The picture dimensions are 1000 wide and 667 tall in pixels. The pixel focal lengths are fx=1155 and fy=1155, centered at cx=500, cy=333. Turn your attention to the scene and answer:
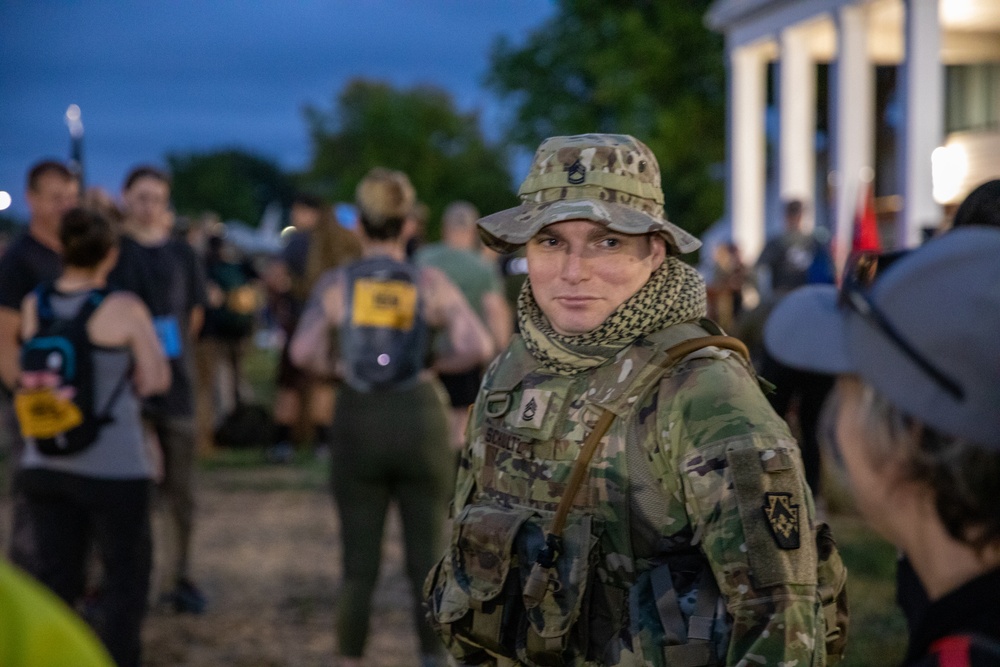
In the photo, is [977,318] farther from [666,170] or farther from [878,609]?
[666,170]

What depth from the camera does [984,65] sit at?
21.7m

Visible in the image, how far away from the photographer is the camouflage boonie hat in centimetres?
251

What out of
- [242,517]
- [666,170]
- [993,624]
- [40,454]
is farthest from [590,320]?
[666,170]

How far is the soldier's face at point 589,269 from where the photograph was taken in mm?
2566

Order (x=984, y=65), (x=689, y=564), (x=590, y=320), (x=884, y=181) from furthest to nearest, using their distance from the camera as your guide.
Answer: (x=884, y=181), (x=984, y=65), (x=590, y=320), (x=689, y=564)

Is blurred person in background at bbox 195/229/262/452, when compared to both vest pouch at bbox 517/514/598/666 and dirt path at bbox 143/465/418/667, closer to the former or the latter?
dirt path at bbox 143/465/418/667

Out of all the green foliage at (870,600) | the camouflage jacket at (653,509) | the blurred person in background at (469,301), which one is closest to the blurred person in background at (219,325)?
the blurred person in background at (469,301)

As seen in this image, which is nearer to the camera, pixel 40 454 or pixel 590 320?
pixel 590 320

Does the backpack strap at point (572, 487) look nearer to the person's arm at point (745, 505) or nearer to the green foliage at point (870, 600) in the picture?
the person's arm at point (745, 505)

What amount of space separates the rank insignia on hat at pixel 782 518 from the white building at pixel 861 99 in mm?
11429

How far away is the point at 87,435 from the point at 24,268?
1.22 metres

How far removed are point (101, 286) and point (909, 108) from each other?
A: 481 inches

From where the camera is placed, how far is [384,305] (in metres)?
4.74

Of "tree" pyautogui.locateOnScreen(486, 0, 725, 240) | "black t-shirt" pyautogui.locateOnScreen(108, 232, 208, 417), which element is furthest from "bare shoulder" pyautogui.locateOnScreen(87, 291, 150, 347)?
"tree" pyautogui.locateOnScreen(486, 0, 725, 240)
